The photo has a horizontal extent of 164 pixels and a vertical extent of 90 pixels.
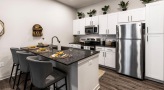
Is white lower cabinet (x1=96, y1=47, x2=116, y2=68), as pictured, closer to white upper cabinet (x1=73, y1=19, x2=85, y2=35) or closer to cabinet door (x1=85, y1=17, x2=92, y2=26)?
cabinet door (x1=85, y1=17, x2=92, y2=26)

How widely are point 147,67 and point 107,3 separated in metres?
3.15

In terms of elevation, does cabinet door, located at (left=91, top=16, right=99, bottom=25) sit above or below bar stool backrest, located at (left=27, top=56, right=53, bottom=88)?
above

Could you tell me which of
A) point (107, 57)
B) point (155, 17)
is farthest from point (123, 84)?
point (155, 17)

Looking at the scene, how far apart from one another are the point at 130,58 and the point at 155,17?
137 centimetres

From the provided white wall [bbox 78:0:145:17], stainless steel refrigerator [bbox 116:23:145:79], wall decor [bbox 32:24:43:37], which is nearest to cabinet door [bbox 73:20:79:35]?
white wall [bbox 78:0:145:17]

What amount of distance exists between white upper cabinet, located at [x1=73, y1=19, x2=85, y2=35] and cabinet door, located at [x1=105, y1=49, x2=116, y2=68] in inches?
73.7

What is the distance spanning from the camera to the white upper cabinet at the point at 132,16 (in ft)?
9.94

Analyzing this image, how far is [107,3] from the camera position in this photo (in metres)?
4.45

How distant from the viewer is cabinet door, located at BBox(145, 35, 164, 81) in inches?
104

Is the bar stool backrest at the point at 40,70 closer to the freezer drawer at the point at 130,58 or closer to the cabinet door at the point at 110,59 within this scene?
the freezer drawer at the point at 130,58

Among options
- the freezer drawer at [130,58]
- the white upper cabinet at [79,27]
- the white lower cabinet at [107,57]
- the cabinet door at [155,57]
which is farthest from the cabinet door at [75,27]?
the cabinet door at [155,57]

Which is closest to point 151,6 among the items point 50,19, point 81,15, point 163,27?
point 163,27

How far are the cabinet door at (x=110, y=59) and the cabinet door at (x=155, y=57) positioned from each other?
109 cm

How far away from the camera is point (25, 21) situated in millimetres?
3438
